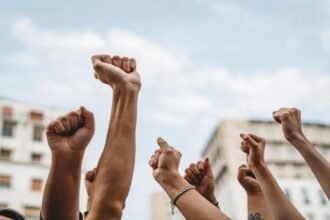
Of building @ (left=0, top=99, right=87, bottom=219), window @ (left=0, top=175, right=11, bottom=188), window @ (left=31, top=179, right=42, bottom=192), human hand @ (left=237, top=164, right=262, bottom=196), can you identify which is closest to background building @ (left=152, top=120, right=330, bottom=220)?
building @ (left=0, top=99, right=87, bottom=219)

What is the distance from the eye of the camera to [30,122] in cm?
3338

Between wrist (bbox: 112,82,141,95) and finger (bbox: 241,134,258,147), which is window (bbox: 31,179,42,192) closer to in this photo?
finger (bbox: 241,134,258,147)

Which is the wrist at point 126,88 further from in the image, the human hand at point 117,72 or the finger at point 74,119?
the finger at point 74,119

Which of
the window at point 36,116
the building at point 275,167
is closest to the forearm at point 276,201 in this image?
the window at point 36,116

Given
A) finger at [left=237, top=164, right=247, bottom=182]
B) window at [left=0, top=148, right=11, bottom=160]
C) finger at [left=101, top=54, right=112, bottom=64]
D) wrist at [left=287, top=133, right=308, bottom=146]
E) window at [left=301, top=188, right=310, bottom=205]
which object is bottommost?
finger at [left=237, top=164, right=247, bottom=182]

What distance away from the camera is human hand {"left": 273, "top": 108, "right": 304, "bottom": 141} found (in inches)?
111

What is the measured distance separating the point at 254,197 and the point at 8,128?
31984mm

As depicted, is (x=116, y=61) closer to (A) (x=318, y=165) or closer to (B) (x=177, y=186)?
(B) (x=177, y=186)

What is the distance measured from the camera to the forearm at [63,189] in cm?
187

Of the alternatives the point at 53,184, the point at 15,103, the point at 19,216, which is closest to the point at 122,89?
the point at 53,184

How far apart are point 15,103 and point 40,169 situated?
225 inches

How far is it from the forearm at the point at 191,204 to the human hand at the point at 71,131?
0.82 meters

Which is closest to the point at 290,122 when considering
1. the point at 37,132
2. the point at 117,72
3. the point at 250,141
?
the point at 250,141

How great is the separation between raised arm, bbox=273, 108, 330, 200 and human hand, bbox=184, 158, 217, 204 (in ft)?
2.21
